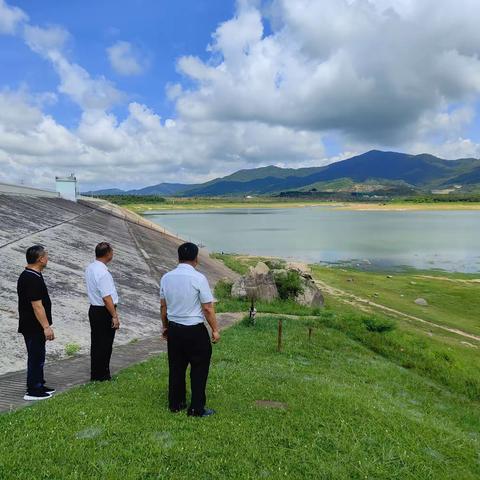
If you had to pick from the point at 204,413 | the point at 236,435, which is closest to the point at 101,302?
the point at 204,413

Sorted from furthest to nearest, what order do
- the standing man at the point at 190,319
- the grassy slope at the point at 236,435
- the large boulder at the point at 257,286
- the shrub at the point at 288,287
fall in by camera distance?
the shrub at the point at 288,287 < the large boulder at the point at 257,286 < the standing man at the point at 190,319 < the grassy slope at the point at 236,435

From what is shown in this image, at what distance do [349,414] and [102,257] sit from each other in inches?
189

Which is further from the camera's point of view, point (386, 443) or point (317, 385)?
point (317, 385)

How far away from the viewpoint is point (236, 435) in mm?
6055

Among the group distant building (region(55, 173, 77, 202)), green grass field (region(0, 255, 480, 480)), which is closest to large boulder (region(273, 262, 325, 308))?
green grass field (region(0, 255, 480, 480))

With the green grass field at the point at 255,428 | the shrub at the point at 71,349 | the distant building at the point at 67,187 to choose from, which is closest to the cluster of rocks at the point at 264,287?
the green grass field at the point at 255,428

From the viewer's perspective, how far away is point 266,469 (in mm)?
5340

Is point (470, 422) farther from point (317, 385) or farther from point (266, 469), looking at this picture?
→ point (266, 469)

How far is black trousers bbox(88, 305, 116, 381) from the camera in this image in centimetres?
800

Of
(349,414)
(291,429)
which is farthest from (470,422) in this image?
(291,429)

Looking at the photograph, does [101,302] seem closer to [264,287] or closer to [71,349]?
[71,349]

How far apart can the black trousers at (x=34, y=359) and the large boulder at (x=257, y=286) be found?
14.7m

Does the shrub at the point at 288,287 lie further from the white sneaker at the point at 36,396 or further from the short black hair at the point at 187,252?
the short black hair at the point at 187,252

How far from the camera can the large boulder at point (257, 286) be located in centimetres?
2206
